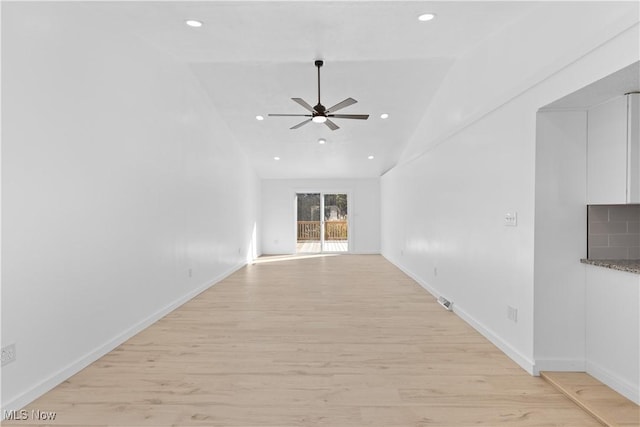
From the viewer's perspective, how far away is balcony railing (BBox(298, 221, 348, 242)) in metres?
10.2

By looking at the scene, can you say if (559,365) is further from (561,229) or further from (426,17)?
(426,17)

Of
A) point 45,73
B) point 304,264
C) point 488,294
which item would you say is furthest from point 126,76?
point 304,264

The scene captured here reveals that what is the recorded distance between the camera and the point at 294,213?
9758 mm

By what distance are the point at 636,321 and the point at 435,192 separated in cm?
278

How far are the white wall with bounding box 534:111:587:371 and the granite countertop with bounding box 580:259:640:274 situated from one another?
10cm

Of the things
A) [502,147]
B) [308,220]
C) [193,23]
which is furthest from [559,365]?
[308,220]

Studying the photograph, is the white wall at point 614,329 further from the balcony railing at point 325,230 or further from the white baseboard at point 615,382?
the balcony railing at point 325,230

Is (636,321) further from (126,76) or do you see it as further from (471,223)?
(126,76)

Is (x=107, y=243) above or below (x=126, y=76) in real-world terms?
below

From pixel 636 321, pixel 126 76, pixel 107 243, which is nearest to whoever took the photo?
pixel 636 321

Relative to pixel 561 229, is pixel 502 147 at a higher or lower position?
higher

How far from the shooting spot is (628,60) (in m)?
1.72

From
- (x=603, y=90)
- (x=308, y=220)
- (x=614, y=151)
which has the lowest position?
(x=308, y=220)

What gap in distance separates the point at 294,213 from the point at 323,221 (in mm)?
905
